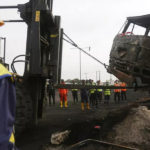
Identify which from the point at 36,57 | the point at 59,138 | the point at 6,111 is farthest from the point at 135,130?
the point at 6,111

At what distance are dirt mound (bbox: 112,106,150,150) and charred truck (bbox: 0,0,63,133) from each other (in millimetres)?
1608

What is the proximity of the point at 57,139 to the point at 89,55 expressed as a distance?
2.59 m

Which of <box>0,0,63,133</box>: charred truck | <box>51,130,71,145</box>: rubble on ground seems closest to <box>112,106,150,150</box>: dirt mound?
<box>51,130,71,145</box>: rubble on ground

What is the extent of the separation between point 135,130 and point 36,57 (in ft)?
7.67

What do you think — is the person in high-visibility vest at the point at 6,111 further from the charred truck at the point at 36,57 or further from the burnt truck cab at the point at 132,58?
the burnt truck cab at the point at 132,58

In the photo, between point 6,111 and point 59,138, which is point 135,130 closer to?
point 59,138

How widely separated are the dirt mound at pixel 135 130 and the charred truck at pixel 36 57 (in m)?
1.61

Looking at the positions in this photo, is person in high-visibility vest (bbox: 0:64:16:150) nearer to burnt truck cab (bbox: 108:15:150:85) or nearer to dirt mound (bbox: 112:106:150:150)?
dirt mound (bbox: 112:106:150:150)

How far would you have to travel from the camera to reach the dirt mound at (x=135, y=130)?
149 inches

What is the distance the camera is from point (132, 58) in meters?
6.20

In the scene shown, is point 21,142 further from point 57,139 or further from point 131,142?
point 131,142

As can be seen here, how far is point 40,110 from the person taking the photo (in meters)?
4.92

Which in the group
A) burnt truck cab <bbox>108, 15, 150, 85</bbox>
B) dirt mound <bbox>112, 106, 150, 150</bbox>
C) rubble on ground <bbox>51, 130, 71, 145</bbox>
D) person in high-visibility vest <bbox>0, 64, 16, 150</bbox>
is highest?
burnt truck cab <bbox>108, 15, 150, 85</bbox>

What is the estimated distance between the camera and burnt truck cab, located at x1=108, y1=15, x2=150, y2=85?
617cm
